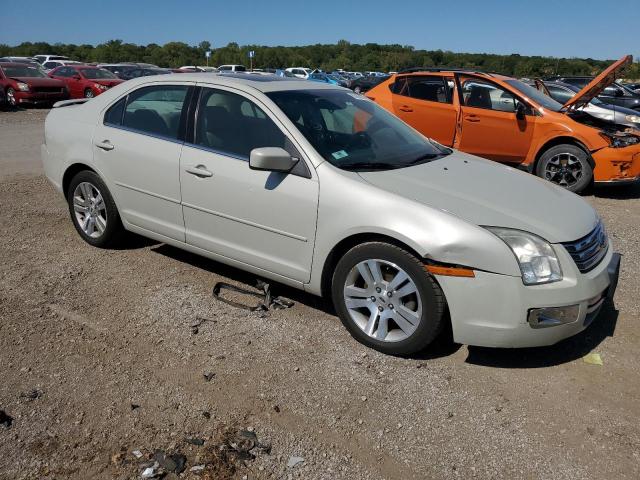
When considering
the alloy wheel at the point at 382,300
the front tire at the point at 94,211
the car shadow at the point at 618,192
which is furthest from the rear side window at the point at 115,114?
the car shadow at the point at 618,192

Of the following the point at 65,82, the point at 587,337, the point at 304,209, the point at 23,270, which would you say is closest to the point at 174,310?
the point at 304,209

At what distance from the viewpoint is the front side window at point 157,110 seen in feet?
14.1

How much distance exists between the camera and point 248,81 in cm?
418

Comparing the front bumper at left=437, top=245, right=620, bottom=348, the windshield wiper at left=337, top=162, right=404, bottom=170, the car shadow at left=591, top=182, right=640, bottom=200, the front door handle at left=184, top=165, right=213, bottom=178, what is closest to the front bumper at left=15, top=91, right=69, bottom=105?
the car shadow at left=591, top=182, right=640, bottom=200

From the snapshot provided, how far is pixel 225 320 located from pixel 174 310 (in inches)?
16.5

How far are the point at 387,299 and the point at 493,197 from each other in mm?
929

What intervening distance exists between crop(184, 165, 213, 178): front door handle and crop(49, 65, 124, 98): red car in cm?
1770

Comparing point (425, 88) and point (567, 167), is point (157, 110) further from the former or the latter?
point (567, 167)

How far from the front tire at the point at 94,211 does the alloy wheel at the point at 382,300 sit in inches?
94.6

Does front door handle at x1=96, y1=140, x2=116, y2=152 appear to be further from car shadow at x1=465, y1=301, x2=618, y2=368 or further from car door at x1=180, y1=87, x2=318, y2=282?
car shadow at x1=465, y1=301, x2=618, y2=368

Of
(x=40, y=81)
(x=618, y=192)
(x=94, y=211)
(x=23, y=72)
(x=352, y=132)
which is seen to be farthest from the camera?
(x=23, y=72)

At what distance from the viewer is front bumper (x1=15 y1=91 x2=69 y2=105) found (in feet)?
→ 62.4

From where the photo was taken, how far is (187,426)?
9.16 ft

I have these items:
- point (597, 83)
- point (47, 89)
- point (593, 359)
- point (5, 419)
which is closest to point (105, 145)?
point (5, 419)
